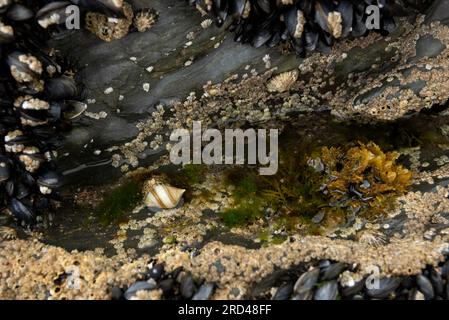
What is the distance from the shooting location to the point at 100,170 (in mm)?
4922

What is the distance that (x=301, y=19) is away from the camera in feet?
13.0

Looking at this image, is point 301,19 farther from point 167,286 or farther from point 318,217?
point 167,286

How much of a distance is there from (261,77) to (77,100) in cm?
181

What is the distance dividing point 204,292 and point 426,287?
1.77m

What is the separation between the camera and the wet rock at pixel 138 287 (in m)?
3.70

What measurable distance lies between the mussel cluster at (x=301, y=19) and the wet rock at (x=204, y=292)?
7.24 feet

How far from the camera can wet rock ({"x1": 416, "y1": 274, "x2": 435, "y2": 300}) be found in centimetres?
370

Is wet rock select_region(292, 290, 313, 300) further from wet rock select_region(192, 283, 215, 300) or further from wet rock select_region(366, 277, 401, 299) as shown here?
wet rock select_region(192, 283, 215, 300)

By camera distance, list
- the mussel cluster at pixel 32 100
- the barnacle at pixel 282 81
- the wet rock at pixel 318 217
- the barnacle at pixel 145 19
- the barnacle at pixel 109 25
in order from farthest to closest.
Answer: the barnacle at pixel 282 81 < the wet rock at pixel 318 217 < the barnacle at pixel 145 19 < the barnacle at pixel 109 25 < the mussel cluster at pixel 32 100

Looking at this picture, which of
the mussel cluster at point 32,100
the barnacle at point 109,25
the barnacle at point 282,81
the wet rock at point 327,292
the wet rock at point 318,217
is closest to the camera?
the mussel cluster at point 32,100

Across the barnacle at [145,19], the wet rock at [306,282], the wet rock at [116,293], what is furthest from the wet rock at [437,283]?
the barnacle at [145,19]

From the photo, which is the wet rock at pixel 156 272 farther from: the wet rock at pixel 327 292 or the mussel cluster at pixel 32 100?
the wet rock at pixel 327 292
